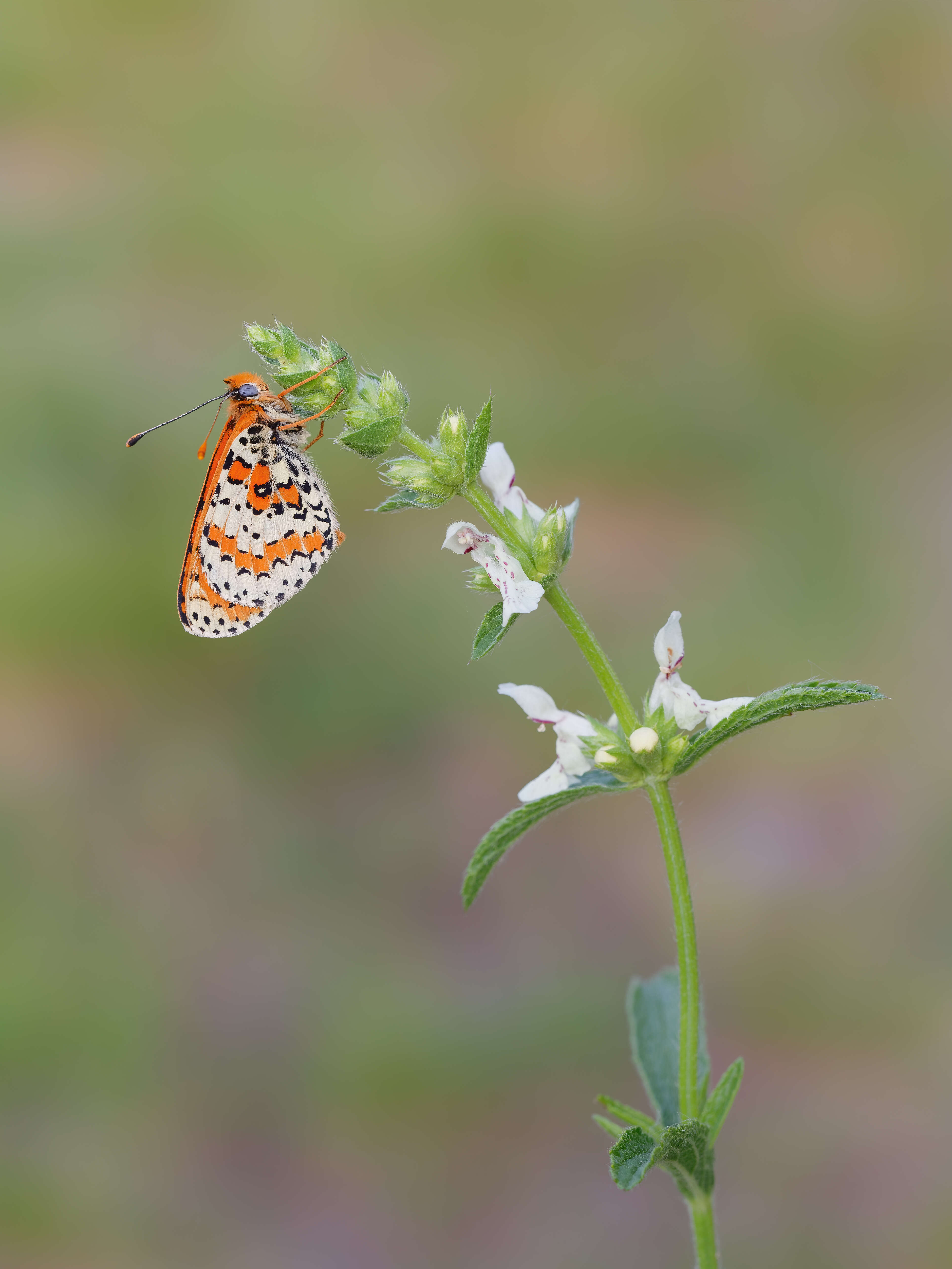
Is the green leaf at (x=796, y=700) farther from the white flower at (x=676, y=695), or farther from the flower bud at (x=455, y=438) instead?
the flower bud at (x=455, y=438)

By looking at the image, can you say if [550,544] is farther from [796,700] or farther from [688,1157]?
[688,1157]

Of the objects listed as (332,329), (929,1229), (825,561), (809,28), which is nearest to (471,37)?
(809,28)

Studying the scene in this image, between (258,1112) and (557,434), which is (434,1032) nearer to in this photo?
(258,1112)

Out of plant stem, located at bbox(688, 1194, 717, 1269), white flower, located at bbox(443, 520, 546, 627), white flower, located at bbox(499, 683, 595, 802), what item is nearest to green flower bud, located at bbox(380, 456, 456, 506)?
white flower, located at bbox(443, 520, 546, 627)

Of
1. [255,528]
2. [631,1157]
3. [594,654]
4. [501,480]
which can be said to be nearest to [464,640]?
[255,528]

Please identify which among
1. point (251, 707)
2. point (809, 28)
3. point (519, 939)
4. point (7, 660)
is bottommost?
point (519, 939)
